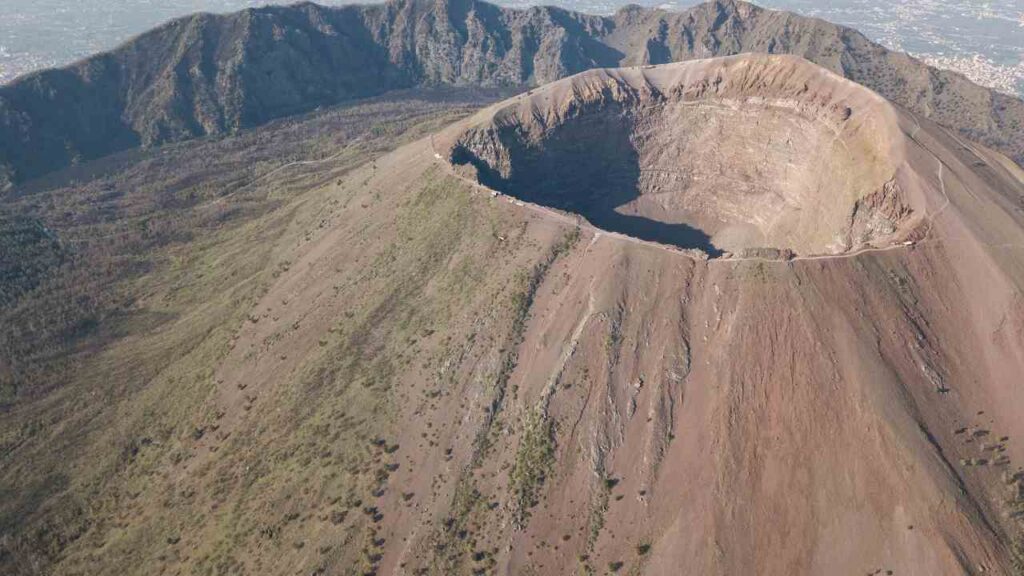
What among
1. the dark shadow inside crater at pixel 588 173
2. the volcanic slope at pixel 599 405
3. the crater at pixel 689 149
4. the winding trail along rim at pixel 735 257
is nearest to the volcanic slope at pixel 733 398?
the volcanic slope at pixel 599 405

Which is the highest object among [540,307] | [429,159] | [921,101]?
[429,159]

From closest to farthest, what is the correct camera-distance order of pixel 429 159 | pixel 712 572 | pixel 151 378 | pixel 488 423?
pixel 712 572 → pixel 488 423 → pixel 151 378 → pixel 429 159

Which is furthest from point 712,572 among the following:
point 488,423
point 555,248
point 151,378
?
point 151,378

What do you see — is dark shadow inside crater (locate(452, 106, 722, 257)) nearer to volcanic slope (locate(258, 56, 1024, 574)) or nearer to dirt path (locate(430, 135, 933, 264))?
dirt path (locate(430, 135, 933, 264))

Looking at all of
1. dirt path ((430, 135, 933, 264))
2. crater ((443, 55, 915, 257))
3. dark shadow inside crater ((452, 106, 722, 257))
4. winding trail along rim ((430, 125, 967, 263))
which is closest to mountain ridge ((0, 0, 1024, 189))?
crater ((443, 55, 915, 257))

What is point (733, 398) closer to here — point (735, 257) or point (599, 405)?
point (599, 405)

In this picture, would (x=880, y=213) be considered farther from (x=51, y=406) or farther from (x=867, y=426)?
(x=51, y=406)

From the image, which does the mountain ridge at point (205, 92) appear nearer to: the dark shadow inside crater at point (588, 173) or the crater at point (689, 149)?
the crater at point (689, 149)
